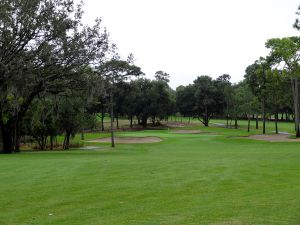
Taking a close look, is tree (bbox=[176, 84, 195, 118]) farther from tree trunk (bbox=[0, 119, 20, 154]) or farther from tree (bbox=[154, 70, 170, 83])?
tree trunk (bbox=[0, 119, 20, 154])

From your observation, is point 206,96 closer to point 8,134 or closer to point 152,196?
point 8,134

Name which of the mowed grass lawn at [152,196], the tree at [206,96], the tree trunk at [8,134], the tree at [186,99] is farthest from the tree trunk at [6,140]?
the tree at [186,99]

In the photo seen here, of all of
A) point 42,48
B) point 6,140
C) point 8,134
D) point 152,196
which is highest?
point 42,48

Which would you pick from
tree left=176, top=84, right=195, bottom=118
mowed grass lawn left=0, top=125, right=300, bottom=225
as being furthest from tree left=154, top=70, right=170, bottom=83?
mowed grass lawn left=0, top=125, right=300, bottom=225

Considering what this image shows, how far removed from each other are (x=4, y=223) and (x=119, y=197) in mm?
2764

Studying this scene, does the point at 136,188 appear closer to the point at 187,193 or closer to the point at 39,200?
the point at 187,193

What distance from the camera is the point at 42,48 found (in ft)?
79.7

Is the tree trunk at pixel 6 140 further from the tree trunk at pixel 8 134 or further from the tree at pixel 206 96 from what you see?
the tree at pixel 206 96

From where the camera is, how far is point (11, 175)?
1255 cm

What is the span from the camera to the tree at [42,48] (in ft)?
76.9

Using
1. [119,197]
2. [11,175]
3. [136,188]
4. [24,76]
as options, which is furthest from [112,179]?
[24,76]

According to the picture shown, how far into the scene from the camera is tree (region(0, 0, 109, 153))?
923 inches

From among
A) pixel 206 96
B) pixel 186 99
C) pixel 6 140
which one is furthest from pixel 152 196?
pixel 186 99

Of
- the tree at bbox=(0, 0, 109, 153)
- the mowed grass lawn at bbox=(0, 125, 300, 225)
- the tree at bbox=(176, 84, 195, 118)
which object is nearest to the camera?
the mowed grass lawn at bbox=(0, 125, 300, 225)
